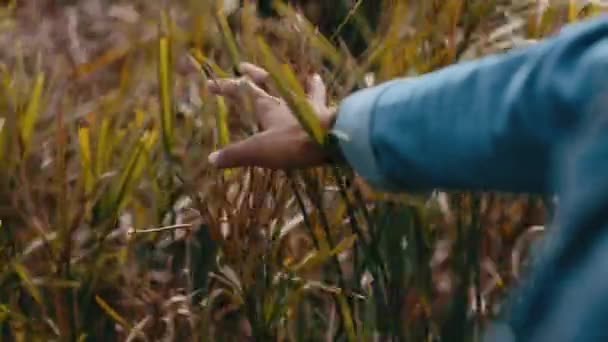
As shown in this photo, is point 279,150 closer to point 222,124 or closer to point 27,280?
point 222,124

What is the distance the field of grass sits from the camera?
68 cm

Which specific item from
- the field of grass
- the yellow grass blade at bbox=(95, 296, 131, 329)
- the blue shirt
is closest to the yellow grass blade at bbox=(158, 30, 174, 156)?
the field of grass

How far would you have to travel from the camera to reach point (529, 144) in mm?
458

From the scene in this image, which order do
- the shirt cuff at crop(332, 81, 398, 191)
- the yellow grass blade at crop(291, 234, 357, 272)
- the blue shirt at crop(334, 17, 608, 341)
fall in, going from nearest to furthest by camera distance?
the blue shirt at crop(334, 17, 608, 341)
the shirt cuff at crop(332, 81, 398, 191)
the yellow grass blade at crop(291, 234, 357, 272)

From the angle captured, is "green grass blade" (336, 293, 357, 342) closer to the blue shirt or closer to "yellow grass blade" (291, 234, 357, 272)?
"yellow grass blade" (291, 234, 357, 272)

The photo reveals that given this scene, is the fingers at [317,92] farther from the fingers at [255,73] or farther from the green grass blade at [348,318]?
the green grass blade at [348,318]

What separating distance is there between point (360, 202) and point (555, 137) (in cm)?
24

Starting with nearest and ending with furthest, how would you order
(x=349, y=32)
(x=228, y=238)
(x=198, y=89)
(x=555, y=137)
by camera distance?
(x=555, y=137), (x=228, y=238), (x=198, y=89), (x=349, y=32)

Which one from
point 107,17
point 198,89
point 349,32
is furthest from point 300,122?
point 107,17

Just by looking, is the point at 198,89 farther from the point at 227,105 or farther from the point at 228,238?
the point at 228,238

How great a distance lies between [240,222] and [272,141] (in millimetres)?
116

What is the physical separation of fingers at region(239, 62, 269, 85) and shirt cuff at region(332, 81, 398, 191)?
84 millimetres

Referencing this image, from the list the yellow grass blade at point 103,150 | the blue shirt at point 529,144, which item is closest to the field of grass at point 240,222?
the yellow grass blade at point 103,150

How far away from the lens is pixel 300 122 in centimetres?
57
